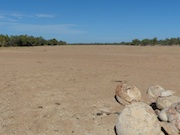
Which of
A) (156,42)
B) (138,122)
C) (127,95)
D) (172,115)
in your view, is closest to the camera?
(138,122)

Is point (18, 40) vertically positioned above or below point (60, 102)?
below

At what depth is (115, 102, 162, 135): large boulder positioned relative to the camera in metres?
5.88

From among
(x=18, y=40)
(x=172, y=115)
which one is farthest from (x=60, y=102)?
(x=18, y=40)

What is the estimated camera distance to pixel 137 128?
19.3 ft

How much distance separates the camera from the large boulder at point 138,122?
19.3ft

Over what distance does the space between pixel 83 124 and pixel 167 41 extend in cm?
6751

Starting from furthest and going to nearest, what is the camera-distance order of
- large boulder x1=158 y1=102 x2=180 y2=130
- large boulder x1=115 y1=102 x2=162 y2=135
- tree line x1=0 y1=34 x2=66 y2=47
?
tree line x1=0 y1=34 x2=66 y2=47, large boulder x1=158 y1=102 x2=180 y2=130, large boulder x1=115 y1=102 x2=162 y2=135

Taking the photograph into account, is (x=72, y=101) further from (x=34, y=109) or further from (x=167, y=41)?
(x=167, y=41)

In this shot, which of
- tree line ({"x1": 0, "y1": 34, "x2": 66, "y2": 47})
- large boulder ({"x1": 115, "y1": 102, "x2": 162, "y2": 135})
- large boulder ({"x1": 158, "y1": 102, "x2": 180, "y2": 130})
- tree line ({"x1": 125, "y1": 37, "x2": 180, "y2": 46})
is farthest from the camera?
tree line ({"x1": 125, "y1": 37, "x2": 180, "y2": 46})

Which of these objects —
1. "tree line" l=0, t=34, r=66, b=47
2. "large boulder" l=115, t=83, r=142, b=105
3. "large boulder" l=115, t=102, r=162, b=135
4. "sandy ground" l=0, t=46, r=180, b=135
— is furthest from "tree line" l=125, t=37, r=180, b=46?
"large boulder" l=115, t=102, r=162, b=135

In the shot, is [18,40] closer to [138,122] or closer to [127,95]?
[127,95]

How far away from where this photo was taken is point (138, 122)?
5.95 meters

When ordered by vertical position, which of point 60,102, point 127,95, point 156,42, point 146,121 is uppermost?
point 146,121

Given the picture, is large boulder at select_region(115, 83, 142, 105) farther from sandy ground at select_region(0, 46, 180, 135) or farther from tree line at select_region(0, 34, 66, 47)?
tree line at select_region(0, 34, 66, 47)
